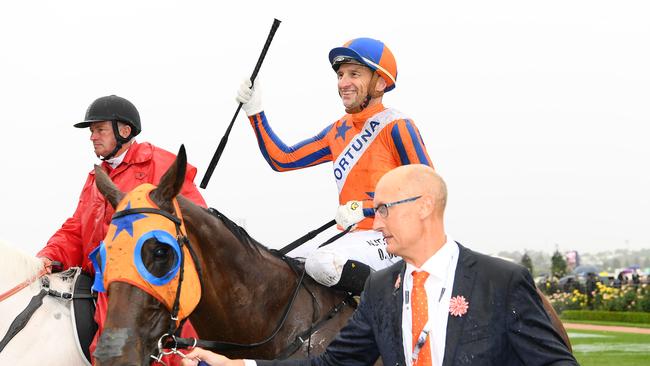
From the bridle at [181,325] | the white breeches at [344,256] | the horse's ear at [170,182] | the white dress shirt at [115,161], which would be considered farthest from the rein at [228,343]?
the white dress shirt at [115,161]

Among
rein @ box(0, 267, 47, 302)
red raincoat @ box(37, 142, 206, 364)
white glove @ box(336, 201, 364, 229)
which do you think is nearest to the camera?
white glove @ box(336, 201, 364, 229)

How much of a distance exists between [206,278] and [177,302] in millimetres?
376

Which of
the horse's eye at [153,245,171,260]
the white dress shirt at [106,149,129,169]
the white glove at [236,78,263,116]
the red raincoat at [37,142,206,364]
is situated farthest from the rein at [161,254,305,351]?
the white dress shirt at [106,149,129,169]

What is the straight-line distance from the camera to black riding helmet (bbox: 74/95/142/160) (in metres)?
5.19

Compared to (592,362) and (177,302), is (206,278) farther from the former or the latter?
(592,362)

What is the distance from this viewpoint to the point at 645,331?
67.4 feet

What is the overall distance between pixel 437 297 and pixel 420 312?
0.08 m

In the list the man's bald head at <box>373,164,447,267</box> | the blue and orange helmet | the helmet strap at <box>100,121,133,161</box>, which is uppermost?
the blue and orange helmet

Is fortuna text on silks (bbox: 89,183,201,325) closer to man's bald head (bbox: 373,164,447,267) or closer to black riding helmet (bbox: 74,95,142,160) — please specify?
man's bald head (bbox: 373,164,447,267)

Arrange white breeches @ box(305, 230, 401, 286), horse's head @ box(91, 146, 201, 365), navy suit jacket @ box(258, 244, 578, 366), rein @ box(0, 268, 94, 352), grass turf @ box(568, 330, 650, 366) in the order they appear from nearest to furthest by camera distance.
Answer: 1. navy suit jacket @ box(258, 244, 578, 366)
2. horse's head @ box(91, 146, 201, 365)
3. white breeches @ box(305, 230, 401, 286)
4. rein @ box(0, 268, 94, 352)
5. grass turf @ box(568, 330, 650, 366)

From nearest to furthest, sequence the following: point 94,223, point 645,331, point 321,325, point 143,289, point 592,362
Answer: point 143,289, point 321,325, point 94,223, point 592,362, point 645,331

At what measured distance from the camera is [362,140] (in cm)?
446

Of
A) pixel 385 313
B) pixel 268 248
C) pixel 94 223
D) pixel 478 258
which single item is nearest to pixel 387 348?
pixel 385 313

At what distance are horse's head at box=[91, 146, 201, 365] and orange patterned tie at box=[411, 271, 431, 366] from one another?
1127 mm
